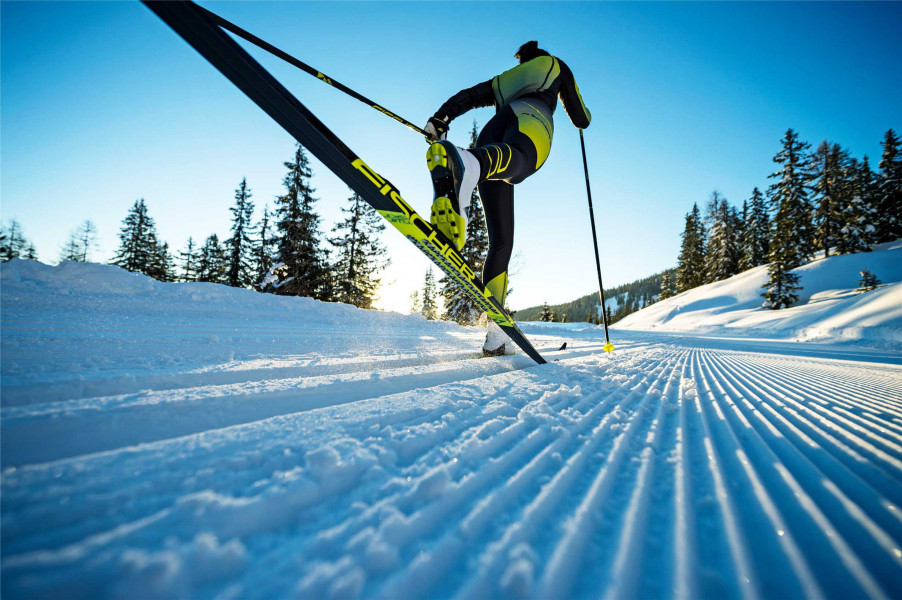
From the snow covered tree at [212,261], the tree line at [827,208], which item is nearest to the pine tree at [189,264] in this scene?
the snow covered tree at [212,261]

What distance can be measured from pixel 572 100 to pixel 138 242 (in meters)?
31.7

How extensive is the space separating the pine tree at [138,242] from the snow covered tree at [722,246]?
46.2 metres

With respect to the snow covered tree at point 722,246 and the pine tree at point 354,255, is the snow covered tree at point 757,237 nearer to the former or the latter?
the snow covered tree at point 722,246

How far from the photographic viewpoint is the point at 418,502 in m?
0.48

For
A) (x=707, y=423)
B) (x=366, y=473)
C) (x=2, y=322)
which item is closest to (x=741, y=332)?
(x=707, y=423)

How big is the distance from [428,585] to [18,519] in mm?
473

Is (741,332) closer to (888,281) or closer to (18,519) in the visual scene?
(888,281)

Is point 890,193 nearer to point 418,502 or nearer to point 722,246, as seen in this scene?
point 722,246

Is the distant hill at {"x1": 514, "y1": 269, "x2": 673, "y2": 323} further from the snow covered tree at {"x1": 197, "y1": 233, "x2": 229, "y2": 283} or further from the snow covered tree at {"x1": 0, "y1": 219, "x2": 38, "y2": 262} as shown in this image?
the snow covered tree at {"x1": 0, "y1": 219, "x2": 38, "y2": 262}

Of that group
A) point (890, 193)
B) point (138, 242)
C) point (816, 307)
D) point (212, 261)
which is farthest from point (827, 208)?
point (138, 242)

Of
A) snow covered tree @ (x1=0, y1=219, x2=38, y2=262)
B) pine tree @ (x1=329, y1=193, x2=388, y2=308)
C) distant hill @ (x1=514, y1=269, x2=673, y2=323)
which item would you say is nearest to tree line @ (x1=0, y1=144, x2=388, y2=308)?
pine tree @ (x1=329, y1=193, x2=388, y2=308)

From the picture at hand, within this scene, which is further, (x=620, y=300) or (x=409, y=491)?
(x=620, y=300)

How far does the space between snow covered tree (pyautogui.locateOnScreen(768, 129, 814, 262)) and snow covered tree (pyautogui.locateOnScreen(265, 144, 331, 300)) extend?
26970 millimetres

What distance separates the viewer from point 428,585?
1.18 feet
